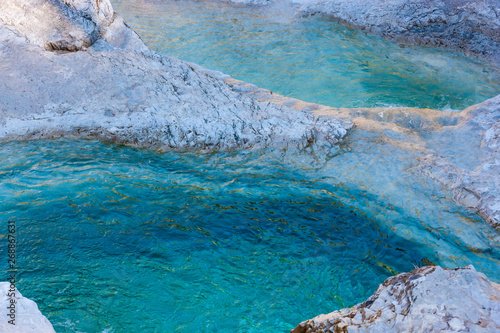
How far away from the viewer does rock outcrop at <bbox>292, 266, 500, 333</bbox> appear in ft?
5.49

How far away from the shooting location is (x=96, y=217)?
316 centimetres

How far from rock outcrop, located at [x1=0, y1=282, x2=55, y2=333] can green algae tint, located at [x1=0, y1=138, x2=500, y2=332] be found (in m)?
0.51

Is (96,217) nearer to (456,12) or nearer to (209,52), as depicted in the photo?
(209,52)

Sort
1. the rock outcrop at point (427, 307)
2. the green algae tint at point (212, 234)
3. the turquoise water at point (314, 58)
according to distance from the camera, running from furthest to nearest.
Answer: the turquoise water at point (314, 58)
the green algae tint at point (212, 234)
the rock outcrop at point (427, 307)

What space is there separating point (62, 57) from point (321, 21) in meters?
5.65

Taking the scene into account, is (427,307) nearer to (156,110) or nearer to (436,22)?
(156,110)

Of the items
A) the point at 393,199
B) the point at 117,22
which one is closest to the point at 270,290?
the point at 393,199

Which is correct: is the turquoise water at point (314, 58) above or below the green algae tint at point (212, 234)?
above

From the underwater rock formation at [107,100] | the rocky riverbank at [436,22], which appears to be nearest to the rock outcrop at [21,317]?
the underwater rock formation at [107,100]

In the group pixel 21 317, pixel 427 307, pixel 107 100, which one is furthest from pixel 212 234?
pixel 107 100

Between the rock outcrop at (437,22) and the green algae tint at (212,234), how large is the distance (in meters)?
4.46

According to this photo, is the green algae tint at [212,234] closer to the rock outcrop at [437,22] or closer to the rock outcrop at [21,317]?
the rock outcrop at [21,317]

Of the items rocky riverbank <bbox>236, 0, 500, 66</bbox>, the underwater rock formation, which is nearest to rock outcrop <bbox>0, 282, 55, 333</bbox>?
the underwater rock formation

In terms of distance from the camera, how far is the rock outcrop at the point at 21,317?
1753 mm
